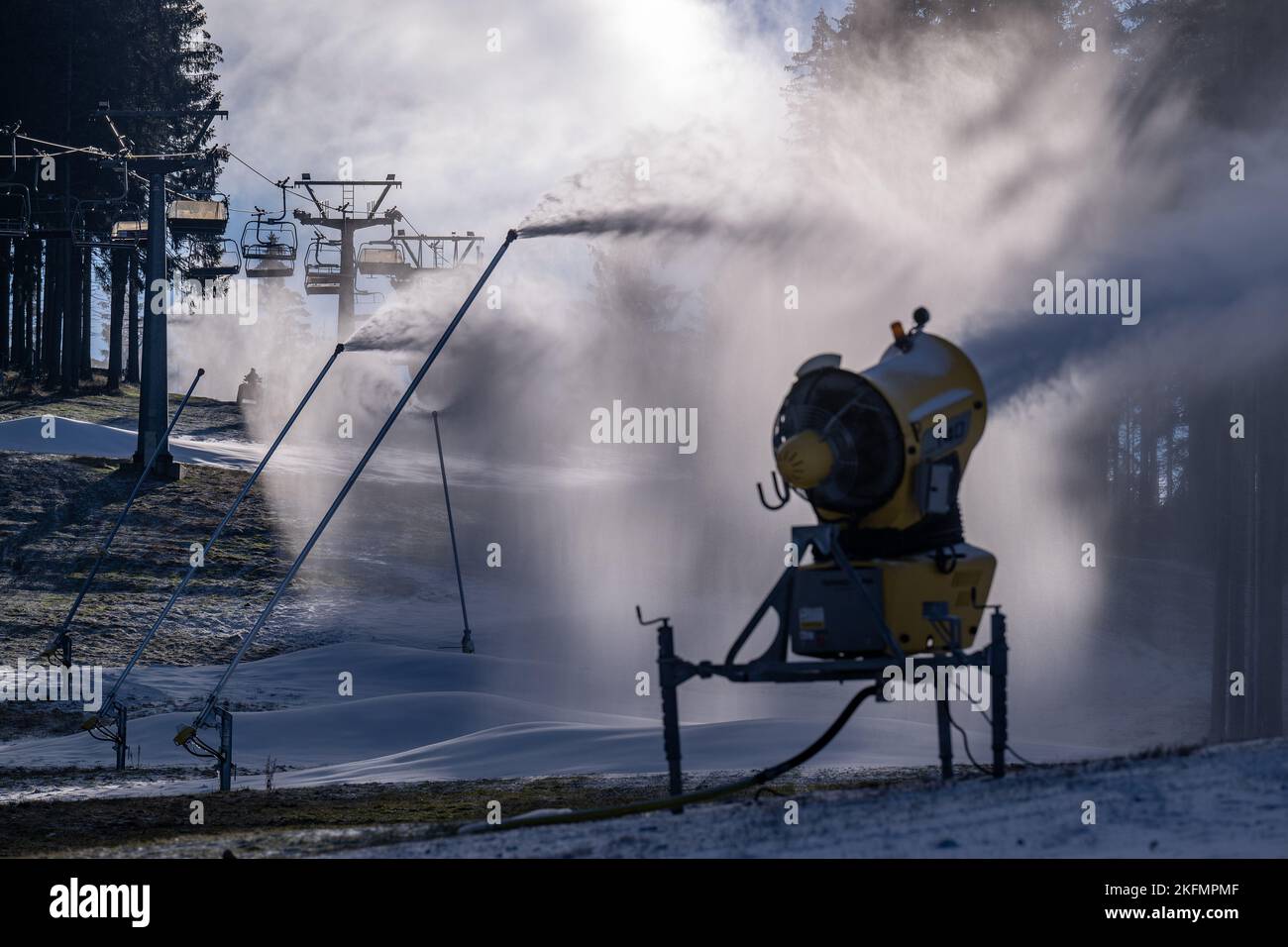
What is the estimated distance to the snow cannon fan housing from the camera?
9.26 m

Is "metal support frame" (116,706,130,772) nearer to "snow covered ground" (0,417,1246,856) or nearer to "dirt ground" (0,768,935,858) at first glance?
"snow covered ground" (0,417,1246,856)

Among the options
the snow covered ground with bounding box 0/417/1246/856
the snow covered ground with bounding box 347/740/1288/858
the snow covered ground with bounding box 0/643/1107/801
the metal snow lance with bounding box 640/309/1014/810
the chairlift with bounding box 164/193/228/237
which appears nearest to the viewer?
the snow covered ground with bounding box 347/740/1288/858

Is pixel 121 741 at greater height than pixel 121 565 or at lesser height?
lesser

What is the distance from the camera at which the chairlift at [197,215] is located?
36906mm

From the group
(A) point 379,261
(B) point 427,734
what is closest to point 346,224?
(A) point 379,261

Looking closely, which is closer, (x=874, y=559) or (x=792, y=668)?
(x=792, y=668)

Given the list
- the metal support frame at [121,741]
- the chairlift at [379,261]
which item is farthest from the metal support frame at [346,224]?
the metal support frame at [121,741]

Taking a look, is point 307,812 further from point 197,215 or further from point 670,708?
point 197,215

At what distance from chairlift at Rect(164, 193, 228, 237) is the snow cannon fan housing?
3099 centimetres

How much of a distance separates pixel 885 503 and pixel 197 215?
3216 cm

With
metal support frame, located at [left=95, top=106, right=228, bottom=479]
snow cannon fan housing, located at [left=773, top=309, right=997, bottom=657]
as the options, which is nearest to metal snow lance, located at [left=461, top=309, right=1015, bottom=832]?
snow cannon fan housing, located at [left=773, top=309, right=997, bottom=657]

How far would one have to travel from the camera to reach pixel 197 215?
121 feet
